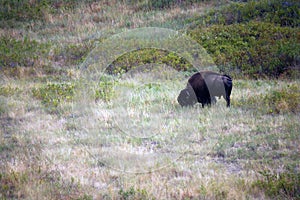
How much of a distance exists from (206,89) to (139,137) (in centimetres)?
228

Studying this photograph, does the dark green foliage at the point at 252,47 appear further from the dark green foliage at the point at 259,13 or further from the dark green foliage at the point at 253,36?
the dark green foliage at the point at 259,13

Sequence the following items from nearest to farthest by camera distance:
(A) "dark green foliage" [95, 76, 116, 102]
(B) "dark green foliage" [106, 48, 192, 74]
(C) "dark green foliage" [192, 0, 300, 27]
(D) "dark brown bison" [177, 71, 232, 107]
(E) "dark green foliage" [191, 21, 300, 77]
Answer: (D) "dark brown bison" [177, 71, 232, 107] < (A) "dark green foliage" [95, 76, 116, 102] < (E) "dark green foliage" [191, 21, 300, 77] < (B) "dark green foliage" [106, 48, 192, 74] < (C) "dark green foliage" [192, 0, 300, 27]

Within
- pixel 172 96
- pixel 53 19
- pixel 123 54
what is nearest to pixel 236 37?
pixel 123 54

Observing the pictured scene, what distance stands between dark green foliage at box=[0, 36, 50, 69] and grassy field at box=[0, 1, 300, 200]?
11cm

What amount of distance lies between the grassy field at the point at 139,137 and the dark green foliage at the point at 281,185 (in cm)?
1

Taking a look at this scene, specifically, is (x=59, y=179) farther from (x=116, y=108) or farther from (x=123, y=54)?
(x=123, y=54)

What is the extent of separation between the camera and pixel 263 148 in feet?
27.1

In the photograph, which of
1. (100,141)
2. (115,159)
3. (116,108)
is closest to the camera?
(115,159)

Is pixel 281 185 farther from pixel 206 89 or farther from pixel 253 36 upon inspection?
pixel 253 36

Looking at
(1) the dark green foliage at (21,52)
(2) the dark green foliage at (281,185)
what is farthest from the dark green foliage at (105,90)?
(2) the dark green foliage at (281,185)

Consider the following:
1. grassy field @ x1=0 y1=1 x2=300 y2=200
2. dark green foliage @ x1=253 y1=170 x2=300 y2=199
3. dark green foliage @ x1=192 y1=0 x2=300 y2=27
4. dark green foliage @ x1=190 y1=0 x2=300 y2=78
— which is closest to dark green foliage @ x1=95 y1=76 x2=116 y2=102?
grassy field @ x1=0 y1=1 x2=300 y2=200

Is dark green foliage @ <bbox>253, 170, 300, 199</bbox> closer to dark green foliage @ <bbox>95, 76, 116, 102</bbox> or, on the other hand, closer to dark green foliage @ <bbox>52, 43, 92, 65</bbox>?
dark green foliage @ <bbox>95, 76, 116, 102</bbox>

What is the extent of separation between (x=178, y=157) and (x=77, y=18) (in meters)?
14.7

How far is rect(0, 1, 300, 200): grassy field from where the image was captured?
6.86m
